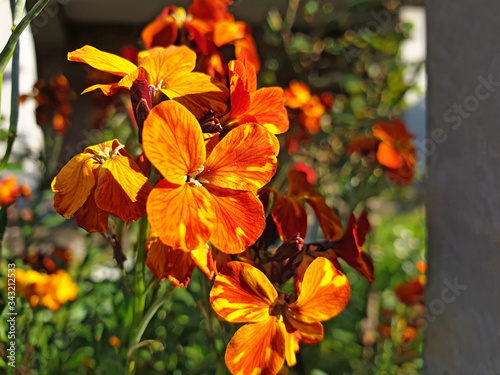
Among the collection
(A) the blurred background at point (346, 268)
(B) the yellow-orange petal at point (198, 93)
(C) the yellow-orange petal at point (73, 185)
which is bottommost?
(A) the blurred background at point (346, 268)

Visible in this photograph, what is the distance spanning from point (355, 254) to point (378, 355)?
85cm

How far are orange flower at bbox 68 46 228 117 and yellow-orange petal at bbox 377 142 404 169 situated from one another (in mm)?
785

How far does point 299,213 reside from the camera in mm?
676

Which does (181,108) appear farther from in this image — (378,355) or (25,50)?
(378,355)

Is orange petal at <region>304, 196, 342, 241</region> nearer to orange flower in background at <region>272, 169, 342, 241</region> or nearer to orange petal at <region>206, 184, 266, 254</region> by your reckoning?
orange flower in background at <region>272, 169, 342, 241</region>

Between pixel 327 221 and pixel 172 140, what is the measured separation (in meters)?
0.28

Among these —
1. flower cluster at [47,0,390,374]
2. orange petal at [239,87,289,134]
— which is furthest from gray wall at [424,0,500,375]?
orange petal at [239,87,289,134]

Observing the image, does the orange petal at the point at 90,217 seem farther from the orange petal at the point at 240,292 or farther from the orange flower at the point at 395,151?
the orange flower at the point at 395,151

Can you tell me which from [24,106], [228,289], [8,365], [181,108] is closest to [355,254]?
[228,289]

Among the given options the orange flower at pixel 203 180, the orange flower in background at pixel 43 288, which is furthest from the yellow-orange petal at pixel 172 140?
the orange flower in background at pixel 43 288

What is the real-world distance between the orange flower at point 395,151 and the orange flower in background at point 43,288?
827 millimetres

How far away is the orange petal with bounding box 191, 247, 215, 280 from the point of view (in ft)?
1.87

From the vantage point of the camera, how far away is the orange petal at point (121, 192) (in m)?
0.52

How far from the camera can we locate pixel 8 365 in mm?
775
